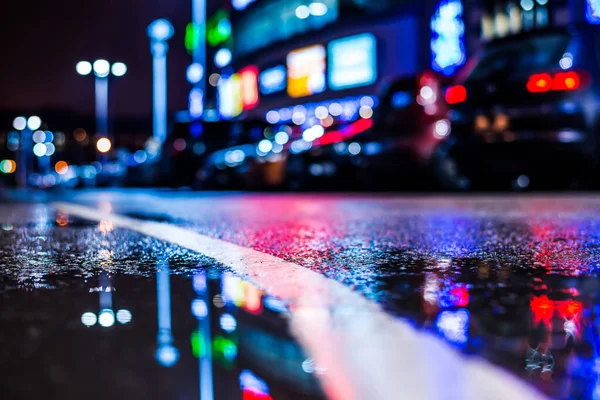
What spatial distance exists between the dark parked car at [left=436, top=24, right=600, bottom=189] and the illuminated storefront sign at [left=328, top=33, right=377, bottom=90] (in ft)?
114

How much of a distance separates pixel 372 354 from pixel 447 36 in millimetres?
38405

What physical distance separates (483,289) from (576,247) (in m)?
1.65

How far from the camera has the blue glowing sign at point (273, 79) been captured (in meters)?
56.3

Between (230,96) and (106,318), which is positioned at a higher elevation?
(230,96)

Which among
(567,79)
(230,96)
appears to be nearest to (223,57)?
(230,96)

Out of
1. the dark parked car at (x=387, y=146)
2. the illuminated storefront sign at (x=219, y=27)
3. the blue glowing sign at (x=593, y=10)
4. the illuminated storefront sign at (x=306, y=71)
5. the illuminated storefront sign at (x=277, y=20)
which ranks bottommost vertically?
the dark parked car at (x=387, y=146)

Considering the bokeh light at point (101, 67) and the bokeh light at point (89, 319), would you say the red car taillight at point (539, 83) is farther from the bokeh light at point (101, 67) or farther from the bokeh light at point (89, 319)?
the bokeh light at point (101, 67)

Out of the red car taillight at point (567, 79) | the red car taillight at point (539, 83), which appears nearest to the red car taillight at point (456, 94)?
the red car taillight at point (539, 83)

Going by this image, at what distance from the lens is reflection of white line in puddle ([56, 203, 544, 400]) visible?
1549mm

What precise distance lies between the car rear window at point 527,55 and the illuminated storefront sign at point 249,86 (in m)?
52.2

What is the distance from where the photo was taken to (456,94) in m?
10.3

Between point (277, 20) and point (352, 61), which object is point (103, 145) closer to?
point (352, 61)

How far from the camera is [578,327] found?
2158mm

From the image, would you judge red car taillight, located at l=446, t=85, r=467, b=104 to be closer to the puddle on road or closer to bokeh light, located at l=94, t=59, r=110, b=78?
the puddle on road
